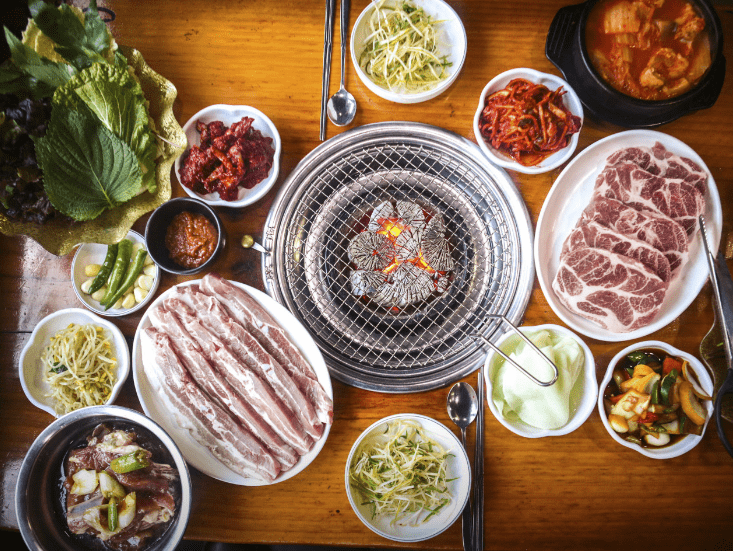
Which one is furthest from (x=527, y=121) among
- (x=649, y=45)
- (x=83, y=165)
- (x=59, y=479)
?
(x=59, y=479)

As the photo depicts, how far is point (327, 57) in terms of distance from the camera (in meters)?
2.39

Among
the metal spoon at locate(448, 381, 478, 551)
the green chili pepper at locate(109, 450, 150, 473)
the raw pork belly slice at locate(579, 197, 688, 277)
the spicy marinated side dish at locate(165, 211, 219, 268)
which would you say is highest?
the raw pork belly slice at locate(579, 197, 688, 277)

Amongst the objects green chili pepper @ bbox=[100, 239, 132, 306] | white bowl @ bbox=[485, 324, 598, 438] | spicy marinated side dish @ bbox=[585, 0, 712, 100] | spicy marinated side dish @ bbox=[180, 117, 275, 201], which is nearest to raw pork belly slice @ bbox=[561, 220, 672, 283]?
white bowl @ bbox=[485, 324, 598, 438]

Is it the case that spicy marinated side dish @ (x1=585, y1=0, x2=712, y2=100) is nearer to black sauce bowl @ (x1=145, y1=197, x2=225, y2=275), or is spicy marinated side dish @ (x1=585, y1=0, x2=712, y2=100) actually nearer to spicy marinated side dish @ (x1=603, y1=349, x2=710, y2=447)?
spicy marinated side dish @ (x1=603, y1=349, x2=710, y2=447)

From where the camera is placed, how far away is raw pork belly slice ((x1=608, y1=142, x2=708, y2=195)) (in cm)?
214

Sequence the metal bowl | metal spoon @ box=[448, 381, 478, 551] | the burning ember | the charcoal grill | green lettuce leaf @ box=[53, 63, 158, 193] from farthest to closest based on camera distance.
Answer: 1. the burning ember
2. the charcoal grill
3. metal spoon @ box=[448, 381, 478, 551]
4. green lettuce leaf @ box=[53, 63, 158, 193]
5. the metal bowl

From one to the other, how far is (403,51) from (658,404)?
223 cm

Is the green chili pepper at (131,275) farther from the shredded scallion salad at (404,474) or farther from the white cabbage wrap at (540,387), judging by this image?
the white cabbage wrap at (540,387)

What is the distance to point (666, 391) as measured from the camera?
208 cm

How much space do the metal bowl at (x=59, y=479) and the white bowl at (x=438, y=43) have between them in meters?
2.02

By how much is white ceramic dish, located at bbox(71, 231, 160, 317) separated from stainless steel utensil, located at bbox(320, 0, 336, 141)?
47.0 inches

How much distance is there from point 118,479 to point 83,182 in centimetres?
142

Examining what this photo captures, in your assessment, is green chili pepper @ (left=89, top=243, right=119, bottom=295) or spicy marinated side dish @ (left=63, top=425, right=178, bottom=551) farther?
green chili pepper @ (left=89, top=243, right=119, bottom=295)

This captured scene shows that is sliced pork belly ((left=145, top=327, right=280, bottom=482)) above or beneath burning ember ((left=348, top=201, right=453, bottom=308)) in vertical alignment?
beneath
